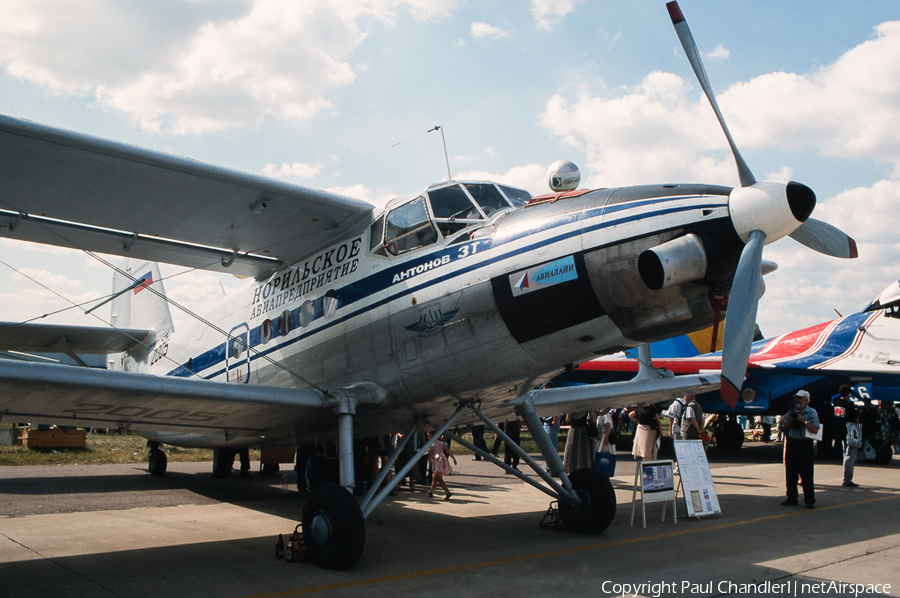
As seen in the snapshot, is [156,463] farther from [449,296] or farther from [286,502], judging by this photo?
[449,296]

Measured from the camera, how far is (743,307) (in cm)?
527

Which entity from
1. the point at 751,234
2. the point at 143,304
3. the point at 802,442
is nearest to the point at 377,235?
the point at 751,234

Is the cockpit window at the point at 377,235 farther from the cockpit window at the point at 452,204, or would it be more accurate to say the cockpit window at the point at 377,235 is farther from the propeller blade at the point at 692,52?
the propeller blade at the point at 692,52

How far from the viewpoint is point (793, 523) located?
9.12m

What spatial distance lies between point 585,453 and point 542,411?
3.65 meters

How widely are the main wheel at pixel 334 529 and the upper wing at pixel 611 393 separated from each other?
3312 millimetres

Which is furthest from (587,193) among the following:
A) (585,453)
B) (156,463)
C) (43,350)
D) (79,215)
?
(156,463)

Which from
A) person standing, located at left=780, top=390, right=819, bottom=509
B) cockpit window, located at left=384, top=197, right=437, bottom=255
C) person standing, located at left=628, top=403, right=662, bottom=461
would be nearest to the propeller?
cockpit window, located at left=384, top=197, right=437, bottom=255

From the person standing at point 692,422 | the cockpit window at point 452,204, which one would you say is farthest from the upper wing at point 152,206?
the person standing at point 692,422

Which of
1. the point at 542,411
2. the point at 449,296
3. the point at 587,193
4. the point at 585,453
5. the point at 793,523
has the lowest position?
the point at 793,523

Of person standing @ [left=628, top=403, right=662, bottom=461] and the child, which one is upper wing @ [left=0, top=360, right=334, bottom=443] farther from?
person standing @ [left=628, top=403, right=662, bottom=461]

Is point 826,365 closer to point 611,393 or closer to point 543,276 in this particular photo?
point 611,393

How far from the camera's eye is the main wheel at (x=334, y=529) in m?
6.13

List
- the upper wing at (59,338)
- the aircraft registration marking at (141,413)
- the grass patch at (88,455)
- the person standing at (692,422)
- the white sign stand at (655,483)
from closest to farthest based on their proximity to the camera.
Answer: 1. the aircraft registration marking at (141,413)
2. the white sign stand at (655,483)
3. the upper wing at (59,338)
4. the person standing at (692,422)
5. the grass patch at (88,455)
